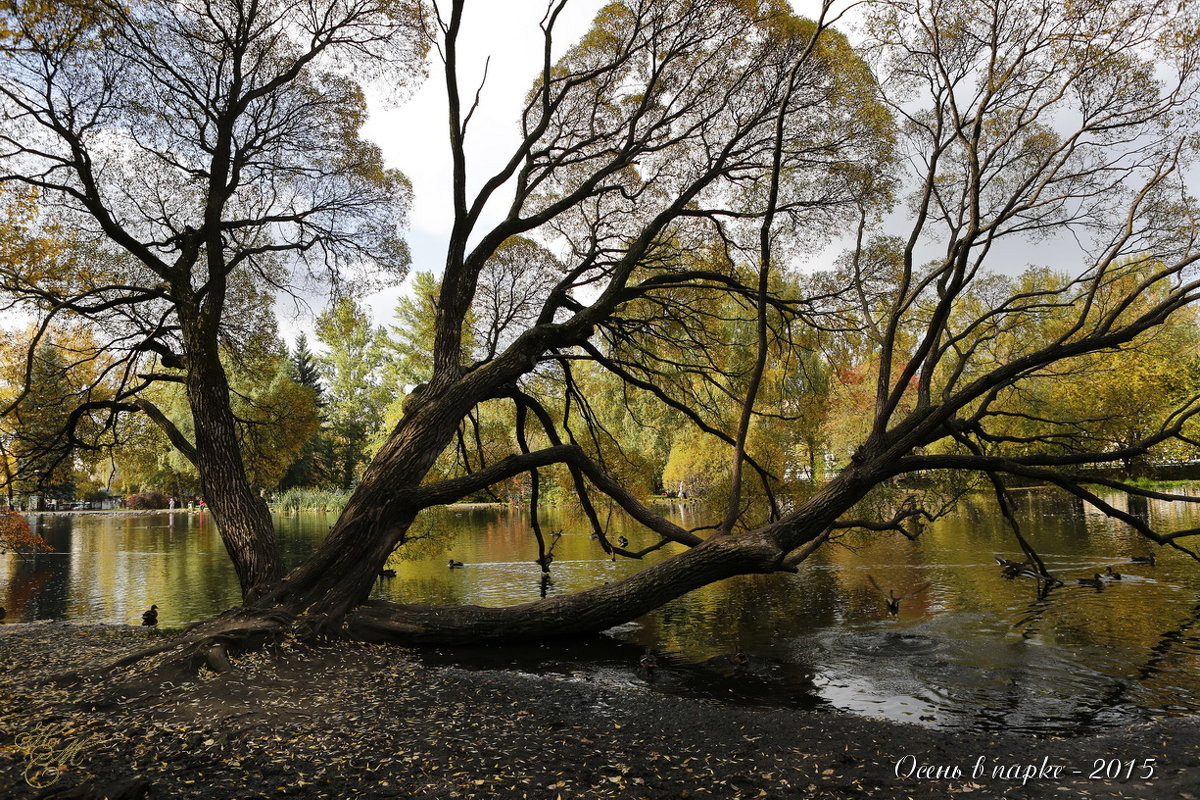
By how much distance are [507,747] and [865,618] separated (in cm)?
912

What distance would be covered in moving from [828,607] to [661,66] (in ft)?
33.3

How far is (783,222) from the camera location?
11367 mm

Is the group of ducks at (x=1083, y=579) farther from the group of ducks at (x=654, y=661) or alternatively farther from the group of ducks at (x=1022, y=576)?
the group of ducks at (x=654, y=661)

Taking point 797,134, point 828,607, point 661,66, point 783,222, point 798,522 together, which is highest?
point 661,66

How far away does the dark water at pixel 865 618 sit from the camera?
804cm

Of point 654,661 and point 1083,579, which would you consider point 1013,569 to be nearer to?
point 1083,579

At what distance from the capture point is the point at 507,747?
5.20 m

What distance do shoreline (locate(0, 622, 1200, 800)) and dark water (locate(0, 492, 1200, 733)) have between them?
5.48 feet

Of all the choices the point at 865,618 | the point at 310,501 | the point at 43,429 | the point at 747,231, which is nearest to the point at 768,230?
the point at 747,231

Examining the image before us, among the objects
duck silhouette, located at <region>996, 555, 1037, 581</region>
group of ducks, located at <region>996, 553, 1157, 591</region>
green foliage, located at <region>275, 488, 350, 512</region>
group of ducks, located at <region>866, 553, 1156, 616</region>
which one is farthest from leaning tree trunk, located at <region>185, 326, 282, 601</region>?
green foliage, located at <region>275, 488, 350, 512</region>

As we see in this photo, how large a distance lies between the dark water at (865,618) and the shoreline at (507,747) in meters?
1.67

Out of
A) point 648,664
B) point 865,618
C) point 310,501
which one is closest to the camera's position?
point 648,664

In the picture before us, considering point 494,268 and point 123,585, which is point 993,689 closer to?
point 494,268

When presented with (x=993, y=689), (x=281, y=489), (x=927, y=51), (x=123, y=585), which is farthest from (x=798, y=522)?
(x=281, y=489)
